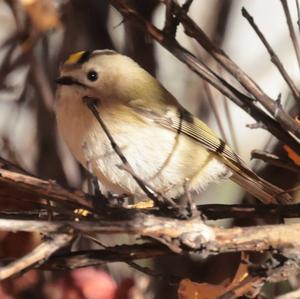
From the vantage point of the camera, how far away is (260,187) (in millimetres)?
1716

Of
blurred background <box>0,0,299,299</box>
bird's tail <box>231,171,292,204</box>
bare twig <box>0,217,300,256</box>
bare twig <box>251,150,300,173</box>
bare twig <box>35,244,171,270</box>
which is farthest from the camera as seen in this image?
blurred background <box>0,0,299,299</box>

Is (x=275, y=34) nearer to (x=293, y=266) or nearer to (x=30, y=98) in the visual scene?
(x=30, y=98)

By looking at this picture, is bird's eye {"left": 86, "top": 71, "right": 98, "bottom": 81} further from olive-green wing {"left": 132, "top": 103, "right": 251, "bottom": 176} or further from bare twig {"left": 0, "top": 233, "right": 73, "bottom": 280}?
bare twig {"left": 0, "top": 233, "right": 73, "bottom": 280}

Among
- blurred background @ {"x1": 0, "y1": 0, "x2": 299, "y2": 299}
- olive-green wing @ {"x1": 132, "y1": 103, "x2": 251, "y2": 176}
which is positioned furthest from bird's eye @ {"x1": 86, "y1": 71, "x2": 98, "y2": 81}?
blurred background @ {"x1": 0, "y1": 0, "x2": 299, "y2": 299}

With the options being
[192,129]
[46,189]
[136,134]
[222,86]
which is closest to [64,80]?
[136,134]

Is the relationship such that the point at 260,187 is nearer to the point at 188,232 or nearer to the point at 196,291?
the point at 196,291

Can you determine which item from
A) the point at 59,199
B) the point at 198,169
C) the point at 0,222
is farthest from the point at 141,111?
the point at 0,222

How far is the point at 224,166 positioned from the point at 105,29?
639mm

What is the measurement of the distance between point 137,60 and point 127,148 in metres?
0.69

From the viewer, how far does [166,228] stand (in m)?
0.98

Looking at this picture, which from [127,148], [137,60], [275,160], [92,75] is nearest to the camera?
[275,160]

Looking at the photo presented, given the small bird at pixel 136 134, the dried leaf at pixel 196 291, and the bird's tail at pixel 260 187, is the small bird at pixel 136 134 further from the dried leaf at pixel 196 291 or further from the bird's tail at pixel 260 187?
the dried leaf at pixel 196 291

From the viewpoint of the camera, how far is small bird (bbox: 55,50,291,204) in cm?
157

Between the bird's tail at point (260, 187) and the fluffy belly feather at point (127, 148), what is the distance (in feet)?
0.39
